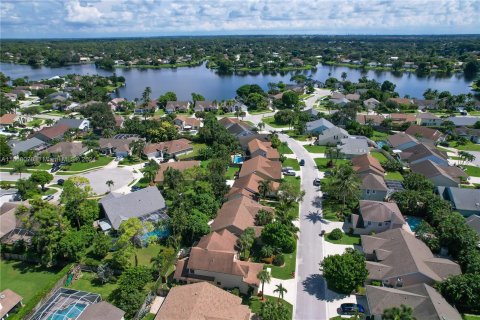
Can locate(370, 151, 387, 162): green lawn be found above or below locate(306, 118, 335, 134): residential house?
below

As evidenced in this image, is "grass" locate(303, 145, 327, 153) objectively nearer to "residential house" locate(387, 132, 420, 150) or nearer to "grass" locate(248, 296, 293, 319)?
"residential house" locate(387, 132, 420, 150)

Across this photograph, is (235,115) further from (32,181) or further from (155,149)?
(32,181)

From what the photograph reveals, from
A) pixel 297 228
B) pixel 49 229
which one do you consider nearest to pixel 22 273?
pixel 49 229

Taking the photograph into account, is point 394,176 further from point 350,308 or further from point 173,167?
point 173,167

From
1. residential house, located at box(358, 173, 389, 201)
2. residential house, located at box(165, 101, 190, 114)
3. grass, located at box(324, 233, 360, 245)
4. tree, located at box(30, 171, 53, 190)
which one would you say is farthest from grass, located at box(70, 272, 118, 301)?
residential house, located at box(165, 101, 190, 114)

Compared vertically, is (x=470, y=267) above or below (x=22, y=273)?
above

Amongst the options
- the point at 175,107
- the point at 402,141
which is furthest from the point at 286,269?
the point at 175,107
